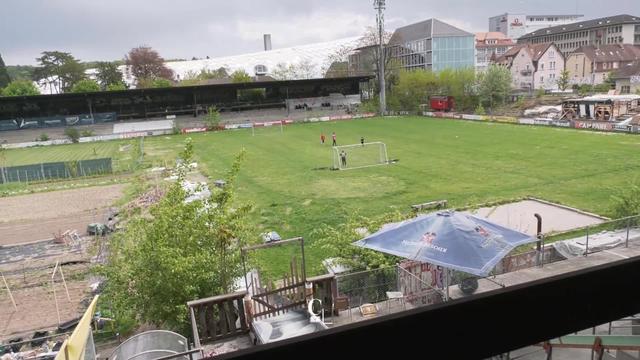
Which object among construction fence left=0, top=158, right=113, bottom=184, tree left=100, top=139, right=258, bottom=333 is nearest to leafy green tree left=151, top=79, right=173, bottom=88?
construction fence left=0, top=158, right=113, bottom=184

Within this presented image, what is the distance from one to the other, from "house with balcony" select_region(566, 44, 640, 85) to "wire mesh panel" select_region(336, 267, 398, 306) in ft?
123

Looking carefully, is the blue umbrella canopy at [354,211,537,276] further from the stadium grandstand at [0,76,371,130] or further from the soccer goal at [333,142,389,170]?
the stadium grandstand at [0,76,371,130]

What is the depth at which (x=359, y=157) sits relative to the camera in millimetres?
25562

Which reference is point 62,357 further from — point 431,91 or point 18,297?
point 431,91

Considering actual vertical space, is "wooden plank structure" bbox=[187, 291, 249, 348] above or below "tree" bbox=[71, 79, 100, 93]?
below

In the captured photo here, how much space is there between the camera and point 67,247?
568 inches

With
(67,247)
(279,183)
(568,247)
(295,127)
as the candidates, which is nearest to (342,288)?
(568,247)

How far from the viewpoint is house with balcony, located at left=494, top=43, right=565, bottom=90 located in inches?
1797

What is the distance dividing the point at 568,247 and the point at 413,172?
41.1 ft

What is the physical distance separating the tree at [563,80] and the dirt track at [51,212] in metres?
39.7

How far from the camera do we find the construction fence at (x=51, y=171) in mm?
26469

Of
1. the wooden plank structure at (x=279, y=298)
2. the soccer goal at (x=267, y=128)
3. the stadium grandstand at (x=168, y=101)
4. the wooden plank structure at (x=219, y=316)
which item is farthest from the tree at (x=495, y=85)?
the wooden plank structure at (x=219, y=316)

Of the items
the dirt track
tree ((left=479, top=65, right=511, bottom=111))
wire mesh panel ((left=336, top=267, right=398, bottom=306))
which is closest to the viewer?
wire mesh panel ((left=336, top=267, right=398, bottom=306))

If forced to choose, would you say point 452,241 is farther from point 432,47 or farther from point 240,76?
point 240,76
